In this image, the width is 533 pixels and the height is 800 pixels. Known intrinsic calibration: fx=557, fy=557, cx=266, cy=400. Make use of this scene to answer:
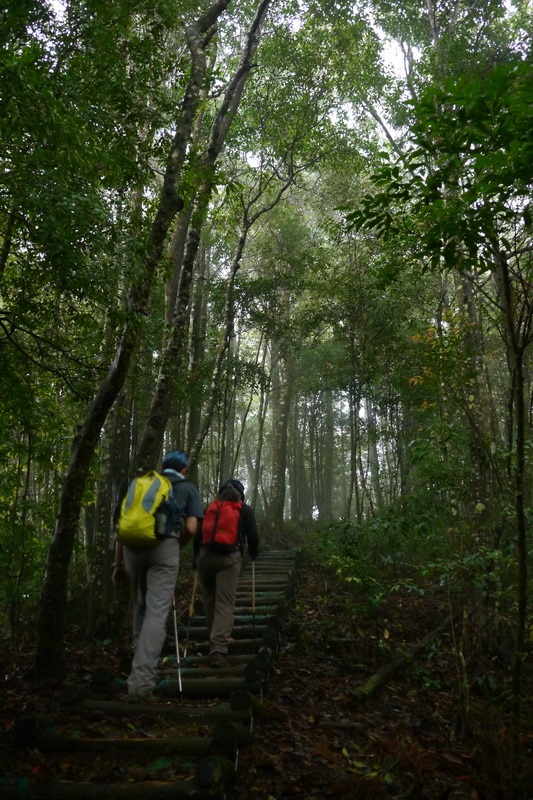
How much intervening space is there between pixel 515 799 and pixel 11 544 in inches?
267

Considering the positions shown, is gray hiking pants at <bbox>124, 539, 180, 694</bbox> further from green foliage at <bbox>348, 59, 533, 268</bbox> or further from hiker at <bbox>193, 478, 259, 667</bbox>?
green foliage at <bbox>348, 59, 533, 268</bbox>

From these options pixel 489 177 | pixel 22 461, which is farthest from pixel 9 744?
pixel 22 461

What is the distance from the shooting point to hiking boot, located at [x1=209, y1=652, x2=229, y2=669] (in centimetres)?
514

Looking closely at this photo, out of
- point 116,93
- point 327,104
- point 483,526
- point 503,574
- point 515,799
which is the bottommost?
point 515,799

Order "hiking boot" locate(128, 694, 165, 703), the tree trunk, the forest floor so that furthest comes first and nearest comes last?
1. the tree trunk
2. "hiking boot" locate(128, 694, 165, 703)
3. the forest floor

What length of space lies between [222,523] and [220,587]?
2.08 ft

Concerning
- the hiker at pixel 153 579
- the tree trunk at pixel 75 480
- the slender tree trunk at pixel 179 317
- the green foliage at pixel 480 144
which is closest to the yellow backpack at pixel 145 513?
the hiker at pixel 153 579

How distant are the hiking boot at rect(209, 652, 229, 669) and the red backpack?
3.38ft

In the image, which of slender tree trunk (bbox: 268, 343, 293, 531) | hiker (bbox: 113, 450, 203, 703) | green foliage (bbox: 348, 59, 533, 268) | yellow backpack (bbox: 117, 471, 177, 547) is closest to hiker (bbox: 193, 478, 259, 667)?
hiker (bbox: 113, 450, 203, 703)

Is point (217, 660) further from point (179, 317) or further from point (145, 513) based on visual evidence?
point (179, 317)

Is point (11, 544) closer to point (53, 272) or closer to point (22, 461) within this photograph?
point (22, 461)

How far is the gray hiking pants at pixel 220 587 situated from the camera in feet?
17.6

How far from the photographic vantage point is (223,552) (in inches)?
215

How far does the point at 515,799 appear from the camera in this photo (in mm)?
3031
